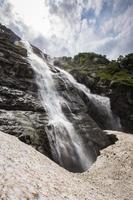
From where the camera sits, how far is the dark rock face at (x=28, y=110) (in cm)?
2372

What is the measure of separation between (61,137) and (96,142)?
17.9 ft

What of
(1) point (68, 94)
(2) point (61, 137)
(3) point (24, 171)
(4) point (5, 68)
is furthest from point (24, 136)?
(1) point (68, 94)

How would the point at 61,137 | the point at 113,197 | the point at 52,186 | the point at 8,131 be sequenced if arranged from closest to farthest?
the point at 52,186, the point at 113,197, the point at 8,131, the point at 61,137

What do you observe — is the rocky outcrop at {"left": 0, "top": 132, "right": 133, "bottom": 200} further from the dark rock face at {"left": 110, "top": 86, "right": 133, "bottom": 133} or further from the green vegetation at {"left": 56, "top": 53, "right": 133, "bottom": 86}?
the green vegetation at {"left": 56, "top": 53, "right": 133, "bottom": 86}

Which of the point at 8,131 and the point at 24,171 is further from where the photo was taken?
the point at 8,131

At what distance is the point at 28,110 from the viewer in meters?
→ 27.9

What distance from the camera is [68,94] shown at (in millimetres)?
37938

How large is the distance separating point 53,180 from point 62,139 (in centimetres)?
1341

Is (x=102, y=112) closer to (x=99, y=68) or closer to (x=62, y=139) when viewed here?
(x=62, y=139)

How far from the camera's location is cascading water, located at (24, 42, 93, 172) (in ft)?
79.4

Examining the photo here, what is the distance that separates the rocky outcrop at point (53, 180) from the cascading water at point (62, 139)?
2.05 metres

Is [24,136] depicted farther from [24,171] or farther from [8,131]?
[24,171]

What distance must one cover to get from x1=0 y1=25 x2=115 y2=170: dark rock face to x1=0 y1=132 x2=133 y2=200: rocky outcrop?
590 cm

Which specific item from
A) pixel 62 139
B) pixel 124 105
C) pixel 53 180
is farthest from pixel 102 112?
pixel 53 180
